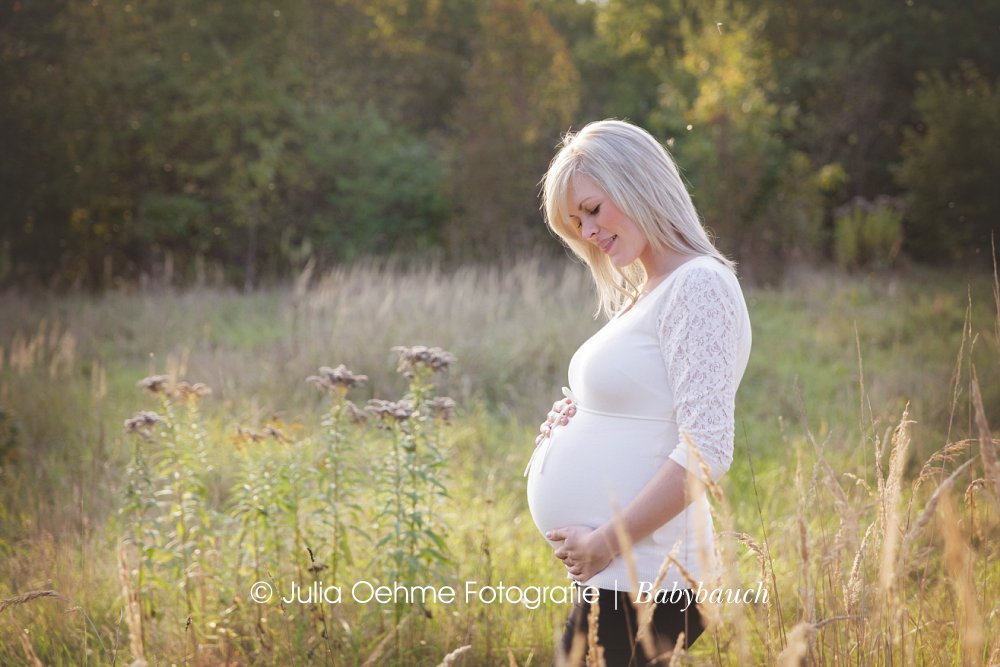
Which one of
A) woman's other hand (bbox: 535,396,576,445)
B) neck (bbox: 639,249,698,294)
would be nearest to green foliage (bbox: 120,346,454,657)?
woman's other hand (bbox: 535,396,576,445)

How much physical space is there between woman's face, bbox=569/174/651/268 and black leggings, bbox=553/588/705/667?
79 centimetres

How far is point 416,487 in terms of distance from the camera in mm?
3180

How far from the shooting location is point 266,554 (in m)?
3.31

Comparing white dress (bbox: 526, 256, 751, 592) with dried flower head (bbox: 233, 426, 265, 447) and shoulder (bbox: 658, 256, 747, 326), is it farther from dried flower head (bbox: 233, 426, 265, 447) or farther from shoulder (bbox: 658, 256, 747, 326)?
dried flower head (bbox: 233, 426, 265, 447)

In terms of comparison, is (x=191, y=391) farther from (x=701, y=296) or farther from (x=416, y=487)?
(x=701, y=296)

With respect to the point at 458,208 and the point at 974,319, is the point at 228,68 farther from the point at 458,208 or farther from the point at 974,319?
the point at 974,319

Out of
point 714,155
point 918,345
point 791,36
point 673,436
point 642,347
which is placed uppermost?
point 791,36

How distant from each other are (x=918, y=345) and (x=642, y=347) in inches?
304

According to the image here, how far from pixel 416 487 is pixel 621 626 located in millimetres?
1403

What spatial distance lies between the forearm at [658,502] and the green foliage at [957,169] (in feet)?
47.8

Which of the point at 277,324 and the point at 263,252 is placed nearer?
the point at 277,324

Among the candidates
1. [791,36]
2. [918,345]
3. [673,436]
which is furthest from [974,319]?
[791,36]

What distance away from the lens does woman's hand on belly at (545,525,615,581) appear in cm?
189

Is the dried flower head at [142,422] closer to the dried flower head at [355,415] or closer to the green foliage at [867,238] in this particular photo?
the dried flower head at [355,415]
